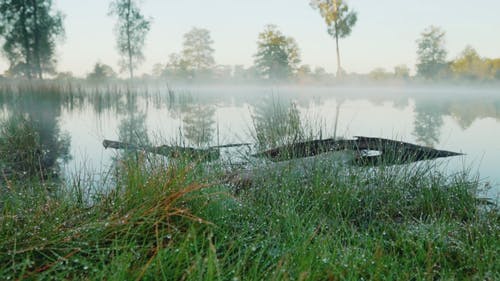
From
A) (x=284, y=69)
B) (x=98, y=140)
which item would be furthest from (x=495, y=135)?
(x=284, y=69)

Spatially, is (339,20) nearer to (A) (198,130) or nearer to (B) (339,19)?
(B) (339,19)

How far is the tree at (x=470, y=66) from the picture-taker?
35.9m

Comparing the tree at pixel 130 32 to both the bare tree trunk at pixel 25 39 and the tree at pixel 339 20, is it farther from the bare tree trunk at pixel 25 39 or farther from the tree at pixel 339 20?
the tree at pixel 339 20

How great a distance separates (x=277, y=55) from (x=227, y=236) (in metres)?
37.2

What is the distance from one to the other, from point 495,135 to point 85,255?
872cm

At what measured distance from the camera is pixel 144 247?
1488mm

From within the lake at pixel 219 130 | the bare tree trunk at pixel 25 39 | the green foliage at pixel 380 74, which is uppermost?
the bare tree trunk at pixel 25 39

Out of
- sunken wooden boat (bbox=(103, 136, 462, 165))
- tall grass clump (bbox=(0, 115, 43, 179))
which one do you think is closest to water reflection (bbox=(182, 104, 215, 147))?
sunken wooden boat (bbox=(103, 136, 462, 165))

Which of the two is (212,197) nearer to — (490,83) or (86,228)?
(86,228)

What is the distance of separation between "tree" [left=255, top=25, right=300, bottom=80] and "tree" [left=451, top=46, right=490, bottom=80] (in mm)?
15620

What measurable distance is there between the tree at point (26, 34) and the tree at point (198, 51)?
1710 cm

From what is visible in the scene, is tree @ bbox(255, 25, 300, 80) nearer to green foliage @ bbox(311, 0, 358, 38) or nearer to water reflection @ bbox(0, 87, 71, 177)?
green foliage @ bbox(311, 0, 358, 38)

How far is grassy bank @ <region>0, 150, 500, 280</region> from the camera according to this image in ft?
4.34

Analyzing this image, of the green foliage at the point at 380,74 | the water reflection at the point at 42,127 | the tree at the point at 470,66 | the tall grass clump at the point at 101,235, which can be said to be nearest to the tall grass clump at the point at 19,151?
the water reflection at the point at 42,127
